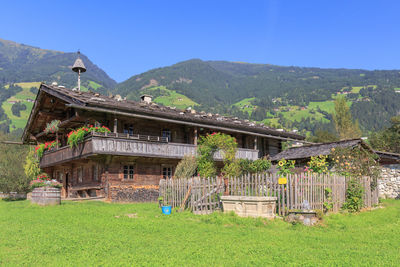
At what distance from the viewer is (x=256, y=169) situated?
19703 mm

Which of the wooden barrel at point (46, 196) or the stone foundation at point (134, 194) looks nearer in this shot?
the wooden barrel at point (46, 196)

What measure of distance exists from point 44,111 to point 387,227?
24.3 metres

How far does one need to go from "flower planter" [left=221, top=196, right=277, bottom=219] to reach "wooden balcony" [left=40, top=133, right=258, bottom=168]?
9.36 meters

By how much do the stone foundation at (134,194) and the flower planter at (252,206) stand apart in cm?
1000

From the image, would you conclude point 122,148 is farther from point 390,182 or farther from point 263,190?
point 390,182

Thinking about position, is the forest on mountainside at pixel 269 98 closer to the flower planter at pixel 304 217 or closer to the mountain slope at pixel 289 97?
the mountain slope at pixel 289 97

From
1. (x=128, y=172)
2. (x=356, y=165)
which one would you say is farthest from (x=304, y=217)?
(x=128, y=172)

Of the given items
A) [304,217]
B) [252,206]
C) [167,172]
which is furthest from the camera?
[167,172]

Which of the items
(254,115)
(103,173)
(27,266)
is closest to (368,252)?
(27,266)

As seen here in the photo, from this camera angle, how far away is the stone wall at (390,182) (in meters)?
23.9

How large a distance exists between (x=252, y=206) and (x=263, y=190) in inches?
35.2

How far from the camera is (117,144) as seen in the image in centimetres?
2025

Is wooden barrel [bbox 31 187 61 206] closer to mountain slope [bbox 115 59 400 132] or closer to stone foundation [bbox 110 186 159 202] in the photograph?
stone foundation [bbox 110 186 159 202]

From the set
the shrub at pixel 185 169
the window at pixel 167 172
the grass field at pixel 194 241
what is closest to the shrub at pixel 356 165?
the grass field at pixel 194 241
